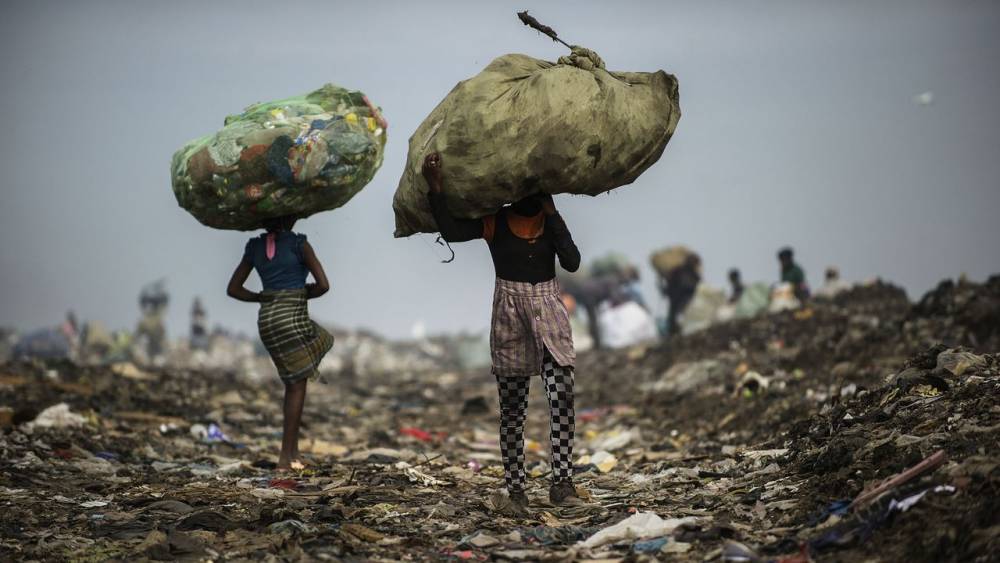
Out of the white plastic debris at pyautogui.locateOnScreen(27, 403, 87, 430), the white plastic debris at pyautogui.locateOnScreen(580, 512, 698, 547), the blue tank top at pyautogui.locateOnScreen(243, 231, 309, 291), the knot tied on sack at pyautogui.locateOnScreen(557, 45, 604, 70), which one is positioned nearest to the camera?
the white plastic debris at pyautogui.locateOnScreen(580, 512, 698, 547)

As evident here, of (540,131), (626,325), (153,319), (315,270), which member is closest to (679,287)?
(626,325)

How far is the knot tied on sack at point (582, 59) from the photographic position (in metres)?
5.34

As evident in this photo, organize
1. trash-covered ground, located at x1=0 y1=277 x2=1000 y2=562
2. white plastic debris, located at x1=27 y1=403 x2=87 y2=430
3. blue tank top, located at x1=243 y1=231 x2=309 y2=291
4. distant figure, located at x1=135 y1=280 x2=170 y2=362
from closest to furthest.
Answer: trash-covered ground, located at x1=0 y1=277 x2=1000 y2=562 → blue tank top, located at x1=243 y1=231 x2=309 y2=291 → white plastic debris, located at x1=27 y1=403 x2=87 y2=430 → distant figure, located at x1=135 y1=280 x2=170 y2=362

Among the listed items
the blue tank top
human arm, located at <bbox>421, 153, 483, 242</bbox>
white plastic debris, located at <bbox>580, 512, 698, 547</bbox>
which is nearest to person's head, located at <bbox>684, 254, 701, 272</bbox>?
the blue tank top

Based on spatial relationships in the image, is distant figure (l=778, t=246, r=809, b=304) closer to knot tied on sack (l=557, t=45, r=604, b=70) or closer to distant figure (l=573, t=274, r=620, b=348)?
distant figure (l=573, t=274, r=620, b=348)

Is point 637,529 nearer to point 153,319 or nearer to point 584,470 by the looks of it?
point 584,470

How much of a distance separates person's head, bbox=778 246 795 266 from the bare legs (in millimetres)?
11789

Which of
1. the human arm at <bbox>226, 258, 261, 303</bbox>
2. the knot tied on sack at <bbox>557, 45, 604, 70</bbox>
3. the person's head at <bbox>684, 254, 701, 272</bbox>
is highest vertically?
the person's head at <bbox>684, 254, 701, 272</bbox>

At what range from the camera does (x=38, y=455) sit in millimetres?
7188

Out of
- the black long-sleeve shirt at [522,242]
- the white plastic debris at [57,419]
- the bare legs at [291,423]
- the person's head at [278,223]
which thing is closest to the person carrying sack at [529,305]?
the black long-sleeve shirt at [522,242]

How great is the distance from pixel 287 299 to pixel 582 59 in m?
2.69

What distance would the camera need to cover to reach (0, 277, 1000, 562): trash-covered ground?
428 cm

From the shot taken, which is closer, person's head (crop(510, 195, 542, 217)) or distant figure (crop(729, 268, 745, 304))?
person's head (crop(510, 195, 542, 217))

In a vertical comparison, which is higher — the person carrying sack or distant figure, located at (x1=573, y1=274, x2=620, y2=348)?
distant figure, located at (x1=573, y1=274, x2=620, y2=348)
